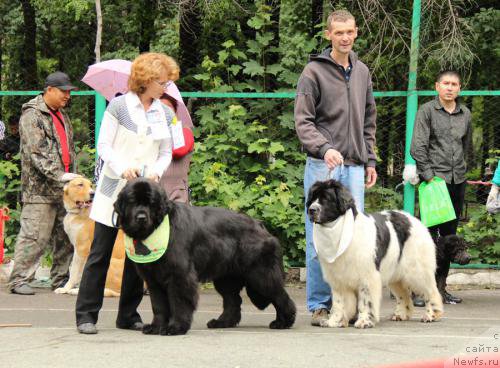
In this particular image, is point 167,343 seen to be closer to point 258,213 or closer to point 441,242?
point 441,242

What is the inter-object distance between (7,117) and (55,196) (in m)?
2.73

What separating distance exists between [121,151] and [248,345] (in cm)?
172

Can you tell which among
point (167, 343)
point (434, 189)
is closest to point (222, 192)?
point (434, 189)

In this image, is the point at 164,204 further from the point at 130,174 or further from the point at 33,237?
the point at 33,237

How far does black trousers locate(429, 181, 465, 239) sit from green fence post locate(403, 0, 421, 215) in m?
1.05

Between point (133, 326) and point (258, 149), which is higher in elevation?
point (258, 149)

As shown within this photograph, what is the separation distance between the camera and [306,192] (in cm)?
790

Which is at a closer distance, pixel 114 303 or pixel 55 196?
pixel 114 303

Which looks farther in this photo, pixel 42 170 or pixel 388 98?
pixel 388 98

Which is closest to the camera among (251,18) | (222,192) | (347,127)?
(347,127)

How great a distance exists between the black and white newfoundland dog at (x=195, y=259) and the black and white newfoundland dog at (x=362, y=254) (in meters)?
0.39

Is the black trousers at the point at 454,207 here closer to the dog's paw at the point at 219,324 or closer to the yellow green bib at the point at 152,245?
the dog's paw at the point at 219,324

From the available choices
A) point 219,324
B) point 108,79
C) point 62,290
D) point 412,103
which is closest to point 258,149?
point 412,103

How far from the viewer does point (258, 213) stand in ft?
37.4
